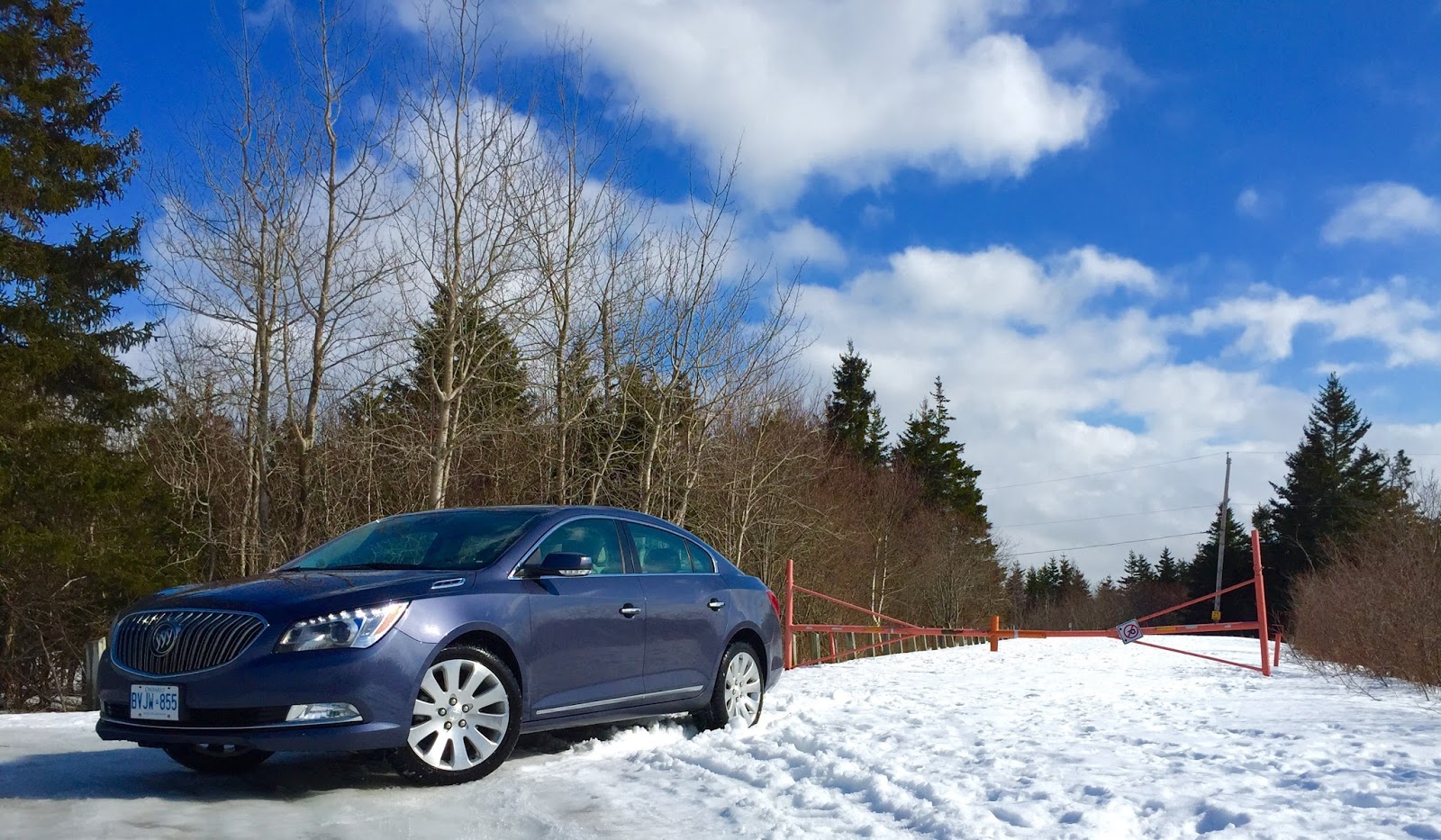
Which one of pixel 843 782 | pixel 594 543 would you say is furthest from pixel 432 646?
pixel 843 782

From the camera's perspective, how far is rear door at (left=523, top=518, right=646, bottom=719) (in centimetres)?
633

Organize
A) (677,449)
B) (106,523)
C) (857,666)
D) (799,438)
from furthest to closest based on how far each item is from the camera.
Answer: (799,438) → (677,449) → (106,523) → (857,666)

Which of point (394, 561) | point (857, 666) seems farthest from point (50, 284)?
point (394, 561)

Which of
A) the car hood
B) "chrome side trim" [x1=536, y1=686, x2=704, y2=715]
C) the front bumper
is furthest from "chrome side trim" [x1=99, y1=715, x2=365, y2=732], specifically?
"chrome side trim" [x1=536, y1=686, x2=704, y2=715]

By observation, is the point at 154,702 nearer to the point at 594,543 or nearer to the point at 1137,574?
the point at 594,543

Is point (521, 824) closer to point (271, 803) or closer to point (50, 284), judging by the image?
point (271, 803)

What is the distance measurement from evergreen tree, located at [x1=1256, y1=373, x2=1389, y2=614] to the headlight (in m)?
59.6

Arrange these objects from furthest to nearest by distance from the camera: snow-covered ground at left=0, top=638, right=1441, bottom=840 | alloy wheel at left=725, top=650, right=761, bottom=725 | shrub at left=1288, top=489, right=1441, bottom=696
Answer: shrub at left=1288, top=489, right=1441, bottom=696, alloy wheel at left=725, top=650, right=761, bottom=725, snow-covered ground at left=0, top=638, right=1441, bottom=840

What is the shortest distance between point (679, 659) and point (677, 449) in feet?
54.6

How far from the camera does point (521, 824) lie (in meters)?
4.98

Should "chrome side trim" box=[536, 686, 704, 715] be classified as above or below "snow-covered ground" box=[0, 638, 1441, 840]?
above

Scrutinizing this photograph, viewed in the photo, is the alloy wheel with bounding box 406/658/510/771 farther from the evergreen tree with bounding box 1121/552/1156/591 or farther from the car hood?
the evergreen tree with bounding box 1121/552/1156/591

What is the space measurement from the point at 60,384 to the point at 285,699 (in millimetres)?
21544

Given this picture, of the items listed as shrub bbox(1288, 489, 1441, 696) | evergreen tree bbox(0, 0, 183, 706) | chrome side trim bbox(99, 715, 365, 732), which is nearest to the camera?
chrome side trim bbox(99, 715, 365, 732)
